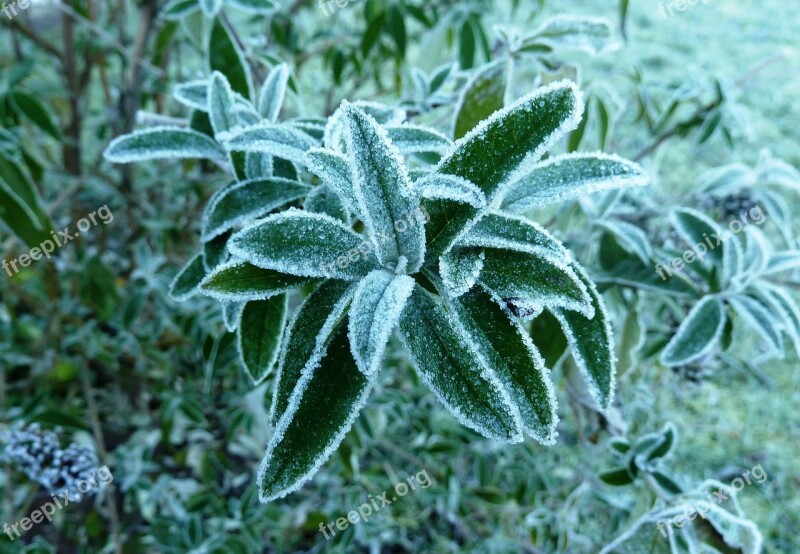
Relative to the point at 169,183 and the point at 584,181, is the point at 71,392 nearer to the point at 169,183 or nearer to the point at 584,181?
the point at 169,183

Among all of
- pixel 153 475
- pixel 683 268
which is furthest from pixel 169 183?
pixel 683 268

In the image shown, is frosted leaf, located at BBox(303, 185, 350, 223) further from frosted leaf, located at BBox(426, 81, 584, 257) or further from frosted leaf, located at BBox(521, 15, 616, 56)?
frosted leaf, located at BBox(521, 15, 616, 56)

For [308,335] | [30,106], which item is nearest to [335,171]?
[308,335]

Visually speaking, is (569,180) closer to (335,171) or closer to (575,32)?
(335,171)
